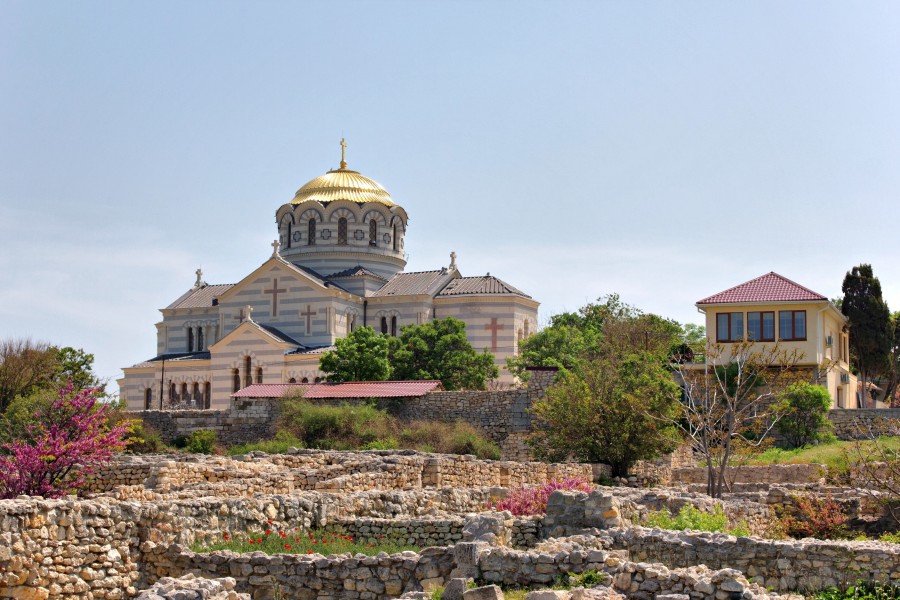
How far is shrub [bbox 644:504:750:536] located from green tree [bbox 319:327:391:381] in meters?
29.9

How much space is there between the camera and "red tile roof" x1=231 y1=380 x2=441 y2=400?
36938 mm

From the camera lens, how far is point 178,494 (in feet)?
53.2

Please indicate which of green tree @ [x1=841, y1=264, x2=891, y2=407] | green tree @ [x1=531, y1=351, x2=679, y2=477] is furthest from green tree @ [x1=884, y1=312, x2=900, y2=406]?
green tree @ [x1=531, y1=351, x2=679, y2=477]

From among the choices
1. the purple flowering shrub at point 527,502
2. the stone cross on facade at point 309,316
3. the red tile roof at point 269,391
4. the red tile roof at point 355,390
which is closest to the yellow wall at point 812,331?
the red tile roof at point 355,390

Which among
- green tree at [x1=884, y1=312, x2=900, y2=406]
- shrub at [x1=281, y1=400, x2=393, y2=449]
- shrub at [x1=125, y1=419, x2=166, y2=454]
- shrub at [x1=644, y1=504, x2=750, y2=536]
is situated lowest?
shrub at [x1=644, y1=504, x2=750, y2=536]

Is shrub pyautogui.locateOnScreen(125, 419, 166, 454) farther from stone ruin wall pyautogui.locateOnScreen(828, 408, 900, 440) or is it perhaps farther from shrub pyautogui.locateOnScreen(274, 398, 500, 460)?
stone ruin wall pyautogui.locateOnScreen(828, 408, 900, 440)

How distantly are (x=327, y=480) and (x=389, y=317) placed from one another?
42554 millimetres

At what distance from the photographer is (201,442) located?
36.2 m

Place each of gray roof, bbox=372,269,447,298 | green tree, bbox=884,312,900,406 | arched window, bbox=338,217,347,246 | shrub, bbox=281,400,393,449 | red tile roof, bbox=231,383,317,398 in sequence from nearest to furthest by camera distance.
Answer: shrub, bbox=281,400,393,449, red tile roof, bbox=231,383,317,398, green tree, bbox=884,312,900,406, gray roof, bbox=372,269,447,298, arched window, bbox=338,217,347,246

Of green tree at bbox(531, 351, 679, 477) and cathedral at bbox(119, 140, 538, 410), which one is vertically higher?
cathedral at bbox(119, 140, 538, 410)

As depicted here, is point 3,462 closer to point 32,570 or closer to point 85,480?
point 85,480

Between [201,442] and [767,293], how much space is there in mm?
22151

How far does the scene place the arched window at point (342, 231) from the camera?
65750 millimetres

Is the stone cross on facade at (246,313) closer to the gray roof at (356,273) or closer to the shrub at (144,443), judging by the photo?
the gray roof at (356,273)
